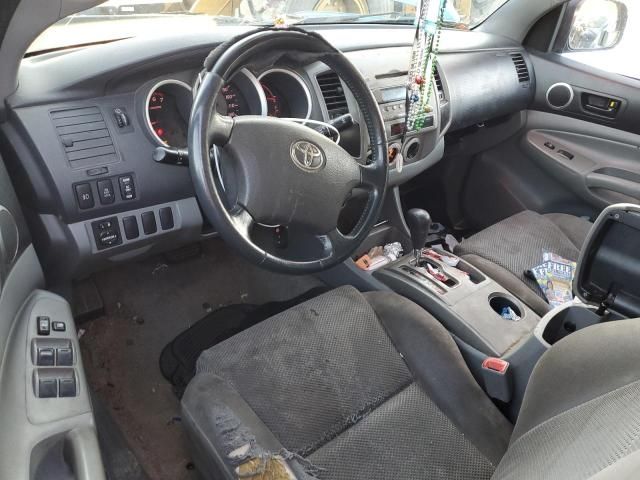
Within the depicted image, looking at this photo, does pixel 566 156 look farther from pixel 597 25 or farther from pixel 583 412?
pixel 583 412

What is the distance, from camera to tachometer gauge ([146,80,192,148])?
1.39m

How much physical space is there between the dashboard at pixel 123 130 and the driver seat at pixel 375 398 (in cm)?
40

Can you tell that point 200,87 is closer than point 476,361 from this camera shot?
Yes

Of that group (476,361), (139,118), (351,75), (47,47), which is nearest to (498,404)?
(476,361)

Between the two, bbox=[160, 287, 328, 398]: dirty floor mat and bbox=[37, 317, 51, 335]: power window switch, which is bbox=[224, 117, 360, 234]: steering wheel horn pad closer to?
bbox=[37, 317, 51, 335]: power window switch

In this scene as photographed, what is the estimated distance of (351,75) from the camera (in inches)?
52.1

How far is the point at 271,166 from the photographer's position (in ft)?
3.84

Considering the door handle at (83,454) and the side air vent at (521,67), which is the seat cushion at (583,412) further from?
the side air vent at (521,67)

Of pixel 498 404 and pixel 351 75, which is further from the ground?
pixel 351 75

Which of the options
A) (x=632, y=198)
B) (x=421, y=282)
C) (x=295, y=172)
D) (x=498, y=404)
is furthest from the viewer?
(x=632, y=198)

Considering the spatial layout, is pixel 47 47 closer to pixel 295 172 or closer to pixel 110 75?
pixel 110 75

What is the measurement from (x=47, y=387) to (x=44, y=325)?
158mm

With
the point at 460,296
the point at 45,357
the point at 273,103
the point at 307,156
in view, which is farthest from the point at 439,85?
the point at 45,357

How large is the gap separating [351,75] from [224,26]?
0.47 metres
